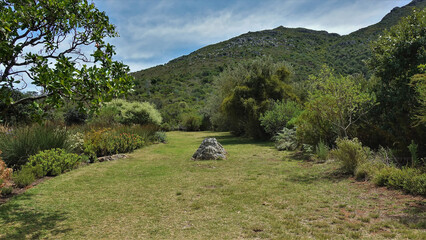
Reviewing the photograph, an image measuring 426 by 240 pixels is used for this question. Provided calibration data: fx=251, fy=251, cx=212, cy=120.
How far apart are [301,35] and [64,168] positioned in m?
70.1

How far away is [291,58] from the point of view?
50.4 m

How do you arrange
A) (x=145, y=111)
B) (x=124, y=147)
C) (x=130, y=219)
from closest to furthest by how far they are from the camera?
(x=130, y=219) < (x=124, y=147) < (x=145, y=111)

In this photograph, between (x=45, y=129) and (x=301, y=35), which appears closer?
(x=45, y=129)

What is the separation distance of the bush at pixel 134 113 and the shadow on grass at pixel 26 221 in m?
14.4

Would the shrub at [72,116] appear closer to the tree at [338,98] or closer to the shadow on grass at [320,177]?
the tree at [338,98]

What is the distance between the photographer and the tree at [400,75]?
7.54 meters

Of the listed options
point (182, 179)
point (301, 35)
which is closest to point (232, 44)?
point (301, 35)

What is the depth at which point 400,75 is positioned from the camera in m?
7.92

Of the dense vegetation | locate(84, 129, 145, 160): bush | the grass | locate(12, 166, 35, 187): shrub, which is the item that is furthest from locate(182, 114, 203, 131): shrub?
locate(12, 166, 35, 187): shrub

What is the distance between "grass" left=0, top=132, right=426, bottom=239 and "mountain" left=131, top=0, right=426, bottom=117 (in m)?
32.7

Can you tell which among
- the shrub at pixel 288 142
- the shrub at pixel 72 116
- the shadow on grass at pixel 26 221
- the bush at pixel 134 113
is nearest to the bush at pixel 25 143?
the shadow on grass at pixel 26 221

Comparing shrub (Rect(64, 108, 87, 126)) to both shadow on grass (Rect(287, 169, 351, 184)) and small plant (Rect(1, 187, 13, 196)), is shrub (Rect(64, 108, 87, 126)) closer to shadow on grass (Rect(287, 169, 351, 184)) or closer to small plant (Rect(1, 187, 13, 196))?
small plant (Rect(1, 187, 13, 196))

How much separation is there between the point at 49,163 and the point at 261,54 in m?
52.8

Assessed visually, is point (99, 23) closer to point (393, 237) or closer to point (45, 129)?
point (45, 129)
